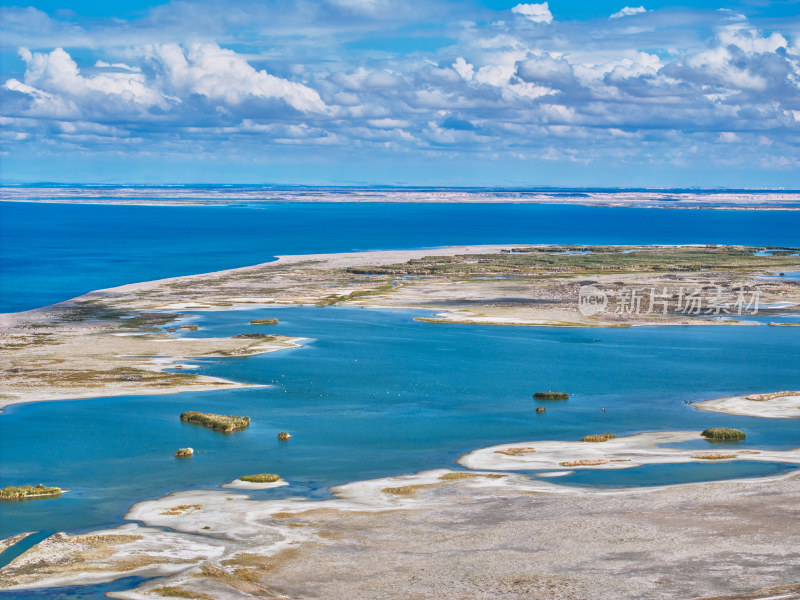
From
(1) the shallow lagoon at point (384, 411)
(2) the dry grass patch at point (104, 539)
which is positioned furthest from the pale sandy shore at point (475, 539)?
(1) the shallow lagoon at point (384, 411)

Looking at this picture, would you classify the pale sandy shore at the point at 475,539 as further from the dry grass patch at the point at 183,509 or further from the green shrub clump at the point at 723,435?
the green shrub clump at the point at 723,435

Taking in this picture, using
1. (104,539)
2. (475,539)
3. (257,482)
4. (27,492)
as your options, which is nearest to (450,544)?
(475,539)

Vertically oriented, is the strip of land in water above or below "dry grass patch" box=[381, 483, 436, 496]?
above

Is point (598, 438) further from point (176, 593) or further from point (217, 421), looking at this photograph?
point (176, 593)

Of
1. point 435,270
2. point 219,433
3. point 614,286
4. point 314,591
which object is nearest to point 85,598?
point 314,591

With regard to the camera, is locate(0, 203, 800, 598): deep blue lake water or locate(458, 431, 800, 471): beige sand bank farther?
locate(458, 431, 800, 471): beige sand bank

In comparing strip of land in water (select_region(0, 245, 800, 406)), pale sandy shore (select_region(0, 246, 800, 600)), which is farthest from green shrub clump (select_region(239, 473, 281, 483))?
strip of land in water (select_region(0, 245, 800, 406))

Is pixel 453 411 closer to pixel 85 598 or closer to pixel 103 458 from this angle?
Answer: pixel 103 458

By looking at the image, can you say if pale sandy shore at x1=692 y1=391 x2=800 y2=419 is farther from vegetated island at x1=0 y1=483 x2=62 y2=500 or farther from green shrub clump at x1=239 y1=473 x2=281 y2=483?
vegetated island at x1=0 y1=483 x2=62 y2=500
